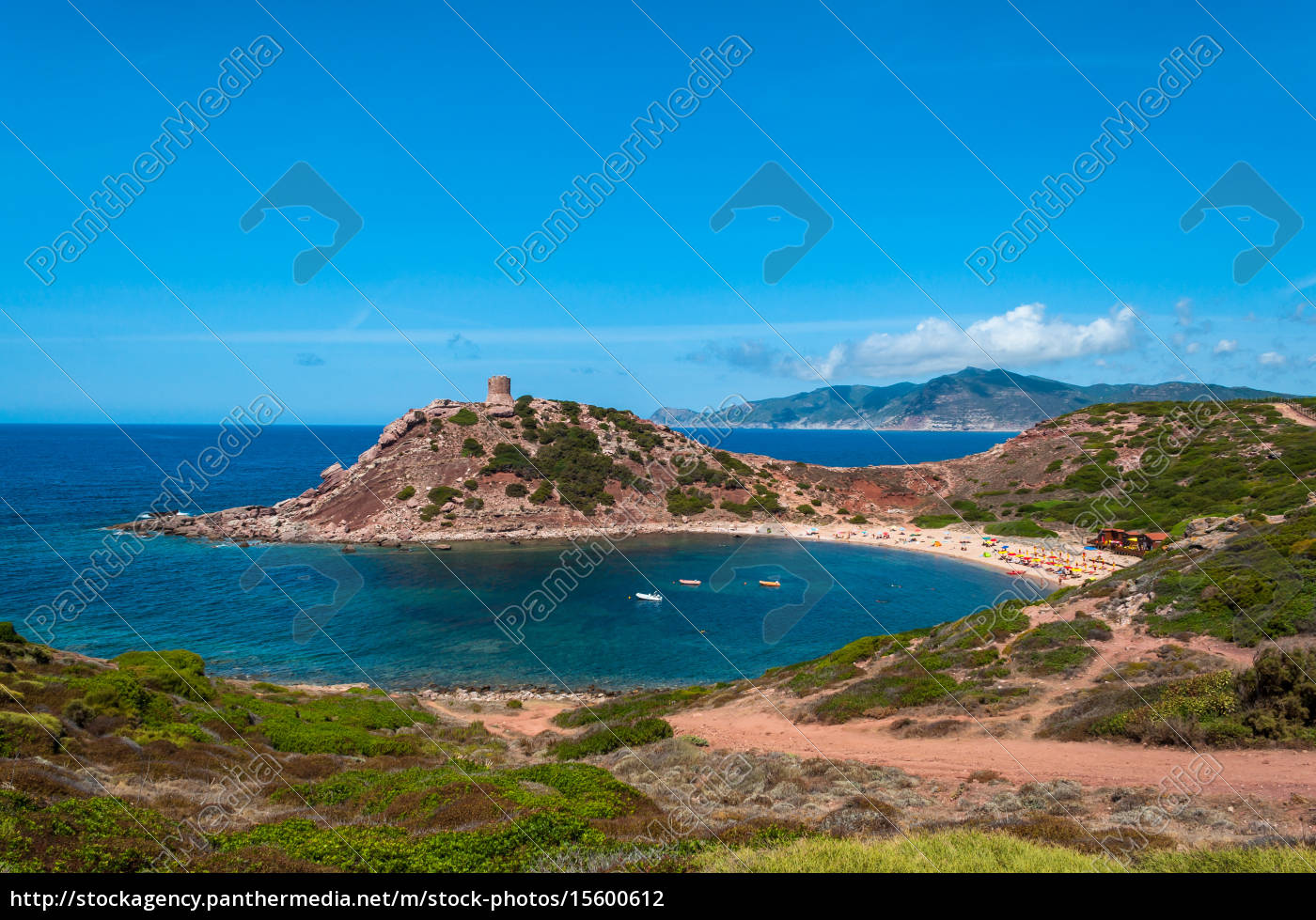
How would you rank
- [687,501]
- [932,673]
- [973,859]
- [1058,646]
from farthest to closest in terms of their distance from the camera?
[687,501], [932,673], [1058,646], [973,859]

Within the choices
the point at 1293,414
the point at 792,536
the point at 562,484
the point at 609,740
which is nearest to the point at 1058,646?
the point at 609,740

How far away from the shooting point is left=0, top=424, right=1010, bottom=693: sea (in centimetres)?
3347

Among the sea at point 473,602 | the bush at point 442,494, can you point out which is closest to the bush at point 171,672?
the sea at point 473,602

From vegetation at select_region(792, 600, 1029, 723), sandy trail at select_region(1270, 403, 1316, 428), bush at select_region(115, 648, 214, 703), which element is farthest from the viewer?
sandy trail at select_region(1270, 403, 1316, 428)

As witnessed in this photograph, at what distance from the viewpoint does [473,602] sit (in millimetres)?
44062

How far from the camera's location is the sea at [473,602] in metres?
33.5

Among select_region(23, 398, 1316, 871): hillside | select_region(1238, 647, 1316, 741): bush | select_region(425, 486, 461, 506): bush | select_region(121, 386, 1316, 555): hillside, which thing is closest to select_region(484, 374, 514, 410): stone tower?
select_region(121, 386, 1316, 555): hillside

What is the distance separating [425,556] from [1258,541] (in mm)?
55039

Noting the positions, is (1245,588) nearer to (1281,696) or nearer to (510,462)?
(1281,696)

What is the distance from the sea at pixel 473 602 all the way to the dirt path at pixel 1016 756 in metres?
13.0

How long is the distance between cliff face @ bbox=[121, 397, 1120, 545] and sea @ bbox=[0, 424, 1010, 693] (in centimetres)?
547

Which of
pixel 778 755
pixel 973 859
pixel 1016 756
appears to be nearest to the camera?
pixel 973 859

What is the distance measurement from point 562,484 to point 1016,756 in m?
63.0

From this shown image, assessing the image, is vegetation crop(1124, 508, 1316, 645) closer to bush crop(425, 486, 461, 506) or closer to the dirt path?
the dirt path
